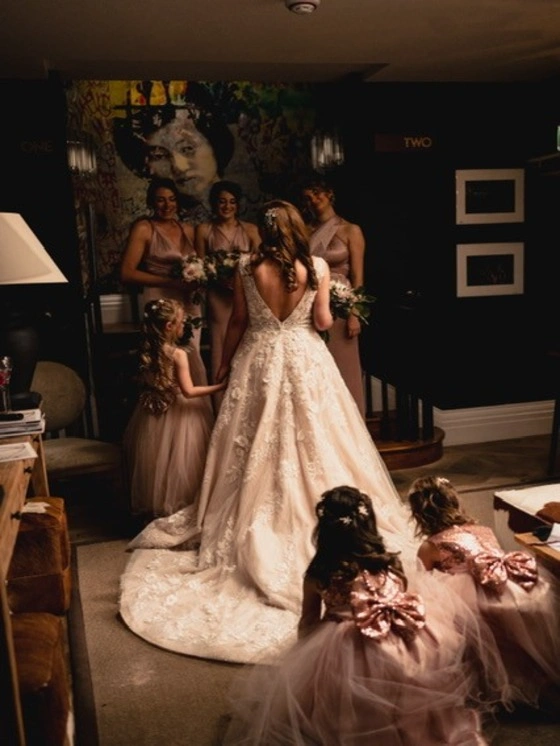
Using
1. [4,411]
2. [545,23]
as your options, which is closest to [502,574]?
[4,411]

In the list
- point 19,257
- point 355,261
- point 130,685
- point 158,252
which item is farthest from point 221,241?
point 130,685

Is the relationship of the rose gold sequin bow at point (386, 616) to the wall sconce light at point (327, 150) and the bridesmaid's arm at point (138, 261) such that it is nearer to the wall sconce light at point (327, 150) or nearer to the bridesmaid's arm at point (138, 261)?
→ the bridesmaid's arm at point (138, 261)

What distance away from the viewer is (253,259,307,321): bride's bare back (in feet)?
12.0

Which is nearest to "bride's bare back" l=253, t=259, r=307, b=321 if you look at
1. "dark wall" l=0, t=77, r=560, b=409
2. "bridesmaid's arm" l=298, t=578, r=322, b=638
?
"bridesmaid's arm" l=298, t=578, r=322, b=638

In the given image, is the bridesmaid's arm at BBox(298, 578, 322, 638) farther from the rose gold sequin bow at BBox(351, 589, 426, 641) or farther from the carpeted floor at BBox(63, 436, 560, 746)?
the carpeted floor at BBox(63, 436, 560, 746)

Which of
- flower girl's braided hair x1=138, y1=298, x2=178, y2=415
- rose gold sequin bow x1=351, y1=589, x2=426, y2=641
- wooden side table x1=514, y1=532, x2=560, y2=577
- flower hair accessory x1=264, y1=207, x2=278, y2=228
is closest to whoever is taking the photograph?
rose gold sequin bow x1=351, y1=589, x2=426, y2=641

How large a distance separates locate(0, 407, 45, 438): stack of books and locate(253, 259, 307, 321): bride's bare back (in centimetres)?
118

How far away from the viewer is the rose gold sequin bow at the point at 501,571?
8.13ft

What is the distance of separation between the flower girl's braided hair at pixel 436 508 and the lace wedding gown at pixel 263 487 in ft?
2.59

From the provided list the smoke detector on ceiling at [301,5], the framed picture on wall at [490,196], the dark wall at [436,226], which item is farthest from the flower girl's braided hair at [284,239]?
the framed picture on wall at [490,196]

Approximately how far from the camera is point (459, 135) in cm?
596

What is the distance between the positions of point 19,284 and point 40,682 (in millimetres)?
1773

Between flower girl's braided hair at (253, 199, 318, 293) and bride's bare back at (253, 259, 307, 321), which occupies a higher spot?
flower girl's braided hair at (253, 199, 318, 293)

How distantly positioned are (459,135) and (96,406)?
361 centimetres
